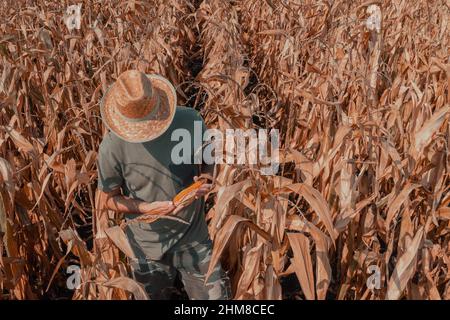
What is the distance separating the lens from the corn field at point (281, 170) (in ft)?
5.62

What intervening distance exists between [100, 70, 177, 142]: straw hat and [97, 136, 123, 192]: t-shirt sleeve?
0.12m

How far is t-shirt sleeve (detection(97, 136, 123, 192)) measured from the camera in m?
1.92

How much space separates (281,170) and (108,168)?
1.50m

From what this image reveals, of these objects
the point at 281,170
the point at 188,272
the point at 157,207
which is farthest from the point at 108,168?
the point at 281,170

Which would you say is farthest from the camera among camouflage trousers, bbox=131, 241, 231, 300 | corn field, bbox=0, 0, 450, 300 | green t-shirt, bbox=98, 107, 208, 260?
camouflage trousers, bbox=131, 241, 231, 300

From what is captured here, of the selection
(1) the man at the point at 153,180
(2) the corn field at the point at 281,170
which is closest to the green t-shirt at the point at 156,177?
(1) the man at the point at 153,180

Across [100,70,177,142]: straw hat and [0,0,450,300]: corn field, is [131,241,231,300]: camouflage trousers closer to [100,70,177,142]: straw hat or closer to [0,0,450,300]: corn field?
[0,0,450,300]: corn field

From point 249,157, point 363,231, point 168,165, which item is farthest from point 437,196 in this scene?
point 168,165

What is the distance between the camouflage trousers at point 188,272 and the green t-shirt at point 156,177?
4 centimetres

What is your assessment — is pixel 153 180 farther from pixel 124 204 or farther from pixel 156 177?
pixel 124 204

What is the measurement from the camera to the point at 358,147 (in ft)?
9.07

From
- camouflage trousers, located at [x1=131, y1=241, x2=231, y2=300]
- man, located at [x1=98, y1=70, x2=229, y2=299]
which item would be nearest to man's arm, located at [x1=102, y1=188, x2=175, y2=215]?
man, located at [x1=98, y1=70, x2=229, y2=299]

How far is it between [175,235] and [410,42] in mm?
2643
